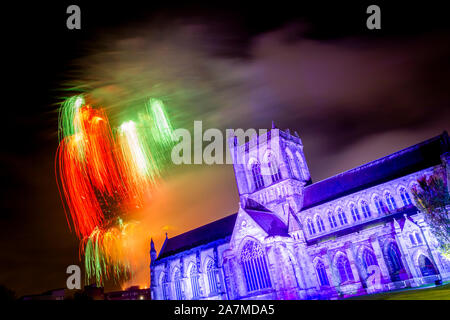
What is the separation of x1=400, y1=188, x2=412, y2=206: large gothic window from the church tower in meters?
13.9

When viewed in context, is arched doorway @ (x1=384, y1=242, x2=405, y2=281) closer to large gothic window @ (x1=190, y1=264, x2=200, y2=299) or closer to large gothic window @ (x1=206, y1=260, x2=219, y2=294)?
large gothic window @ (x1=206, y1=260, x2=219, y2=294)

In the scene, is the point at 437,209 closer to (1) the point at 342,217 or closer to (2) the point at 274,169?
(1) the point at 342,217

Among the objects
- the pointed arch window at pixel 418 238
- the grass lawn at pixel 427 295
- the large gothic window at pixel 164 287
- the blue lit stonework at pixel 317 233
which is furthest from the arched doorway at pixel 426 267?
the large gothic window at pixel 164 287

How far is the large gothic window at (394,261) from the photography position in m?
34.0

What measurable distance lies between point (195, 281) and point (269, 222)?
19.8 meters

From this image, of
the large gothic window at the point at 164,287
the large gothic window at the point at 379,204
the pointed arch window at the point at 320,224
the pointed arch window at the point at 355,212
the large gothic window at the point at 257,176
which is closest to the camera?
the large gothic window at the point at 379,204

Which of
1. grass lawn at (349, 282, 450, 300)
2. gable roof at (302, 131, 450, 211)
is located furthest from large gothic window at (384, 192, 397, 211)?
grass lawn at (349, 282, 450, 300)

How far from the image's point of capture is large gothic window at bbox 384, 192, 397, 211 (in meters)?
38.6

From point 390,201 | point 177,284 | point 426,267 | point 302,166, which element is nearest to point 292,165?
point 302,166

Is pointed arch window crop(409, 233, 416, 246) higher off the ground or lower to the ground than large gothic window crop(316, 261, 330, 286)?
higher

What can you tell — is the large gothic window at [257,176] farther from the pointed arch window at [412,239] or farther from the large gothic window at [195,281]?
the pointed arch window at [412,239]

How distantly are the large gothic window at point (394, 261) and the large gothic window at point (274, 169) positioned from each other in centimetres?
1842
